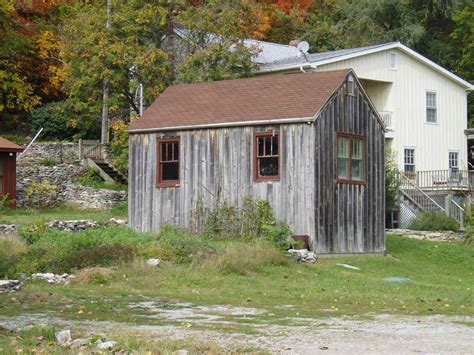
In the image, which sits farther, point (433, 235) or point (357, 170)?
point (433, 235)

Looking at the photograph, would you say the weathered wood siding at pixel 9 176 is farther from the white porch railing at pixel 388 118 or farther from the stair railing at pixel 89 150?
the white porch railing at pixel 388 118

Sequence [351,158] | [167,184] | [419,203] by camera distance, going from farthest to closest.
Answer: [419,203], [167,184], [351,158]

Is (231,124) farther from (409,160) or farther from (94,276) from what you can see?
(409,160)

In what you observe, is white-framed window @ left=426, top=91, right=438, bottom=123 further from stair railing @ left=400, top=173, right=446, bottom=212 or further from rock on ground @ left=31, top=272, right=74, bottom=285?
rock on ground @ left=31, top=272, right=74, bottom=285

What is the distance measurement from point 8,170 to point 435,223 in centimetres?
1745

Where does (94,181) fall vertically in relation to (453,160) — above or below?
below

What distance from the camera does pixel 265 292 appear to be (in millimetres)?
21516

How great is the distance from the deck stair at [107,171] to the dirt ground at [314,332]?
2886 cm

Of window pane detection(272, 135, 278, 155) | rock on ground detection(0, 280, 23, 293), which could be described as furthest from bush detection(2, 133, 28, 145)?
rock on ground detection(0, 280, 23, 293)

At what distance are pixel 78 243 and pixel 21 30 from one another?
32.7m

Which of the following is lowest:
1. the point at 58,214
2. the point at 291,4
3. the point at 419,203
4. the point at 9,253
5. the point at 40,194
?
the point at 9,253

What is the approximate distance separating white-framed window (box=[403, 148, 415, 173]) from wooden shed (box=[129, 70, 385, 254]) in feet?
50.9

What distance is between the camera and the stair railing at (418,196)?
4200cm

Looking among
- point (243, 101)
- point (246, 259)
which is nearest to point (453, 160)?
point (243, 101)
